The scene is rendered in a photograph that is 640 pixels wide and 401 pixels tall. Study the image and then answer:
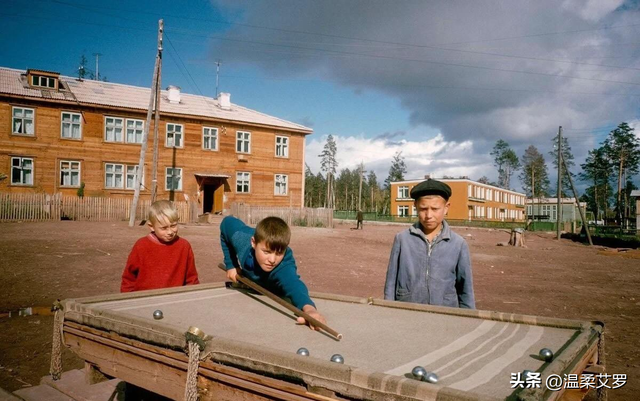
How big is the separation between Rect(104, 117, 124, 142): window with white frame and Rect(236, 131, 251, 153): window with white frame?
748cm

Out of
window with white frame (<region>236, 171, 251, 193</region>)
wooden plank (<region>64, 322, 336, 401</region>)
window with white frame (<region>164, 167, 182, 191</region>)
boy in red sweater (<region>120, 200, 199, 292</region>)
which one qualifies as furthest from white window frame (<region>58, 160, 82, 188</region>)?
wooden plank (<region>64, 322, 336, 401</region>)

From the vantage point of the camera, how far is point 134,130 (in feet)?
88.7

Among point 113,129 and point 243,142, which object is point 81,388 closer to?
point 113,129

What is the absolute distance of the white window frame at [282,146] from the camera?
104 ft

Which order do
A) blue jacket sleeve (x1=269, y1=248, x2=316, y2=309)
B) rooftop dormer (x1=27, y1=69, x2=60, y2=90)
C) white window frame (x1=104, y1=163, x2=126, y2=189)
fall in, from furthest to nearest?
white window frame (x1=104, y1=163, x2=126, y2=189) < rooftop dormer (x1=27, y1=69, x2=60, y2=90) < blue jacket sleeve (x1=269, y1=248, x2=316, y2=309)

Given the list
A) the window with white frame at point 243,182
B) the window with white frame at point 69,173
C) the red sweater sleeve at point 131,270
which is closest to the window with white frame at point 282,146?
the window with white frame at point 243,182

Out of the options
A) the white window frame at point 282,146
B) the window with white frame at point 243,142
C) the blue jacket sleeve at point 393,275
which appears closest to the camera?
the blue jacket sleeve at point 393,275

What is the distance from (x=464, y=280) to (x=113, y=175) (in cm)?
2694

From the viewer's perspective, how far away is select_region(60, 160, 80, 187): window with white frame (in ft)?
81.9

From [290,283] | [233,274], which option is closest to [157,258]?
[233,274]

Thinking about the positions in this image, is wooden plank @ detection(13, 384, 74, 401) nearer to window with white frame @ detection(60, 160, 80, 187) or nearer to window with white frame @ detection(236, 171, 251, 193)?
window with white frame @ detection(60, 160, 80, 187)

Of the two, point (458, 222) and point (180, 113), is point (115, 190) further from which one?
point (458, 222)

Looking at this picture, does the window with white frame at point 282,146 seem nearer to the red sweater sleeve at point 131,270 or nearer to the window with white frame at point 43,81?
the window with white frame at point 43,81

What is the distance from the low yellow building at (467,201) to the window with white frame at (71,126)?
3508cm
